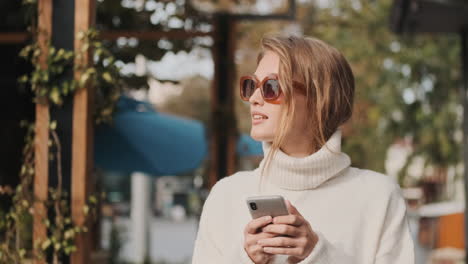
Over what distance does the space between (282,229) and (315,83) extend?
1.35ft

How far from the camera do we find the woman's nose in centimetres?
194

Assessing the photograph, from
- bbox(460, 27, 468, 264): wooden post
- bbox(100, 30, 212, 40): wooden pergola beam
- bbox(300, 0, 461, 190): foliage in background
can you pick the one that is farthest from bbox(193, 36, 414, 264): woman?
bbox(300, 0, 461, 190): foliage in background

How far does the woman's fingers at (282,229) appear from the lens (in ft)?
5.64

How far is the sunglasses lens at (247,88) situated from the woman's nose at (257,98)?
2cm

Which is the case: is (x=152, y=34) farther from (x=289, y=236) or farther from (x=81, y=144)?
(x=289, y=236)

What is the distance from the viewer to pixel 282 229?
5.63ft

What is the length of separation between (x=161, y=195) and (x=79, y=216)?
1689 inches

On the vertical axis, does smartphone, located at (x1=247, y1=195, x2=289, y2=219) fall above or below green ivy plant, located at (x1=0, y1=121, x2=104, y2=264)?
above

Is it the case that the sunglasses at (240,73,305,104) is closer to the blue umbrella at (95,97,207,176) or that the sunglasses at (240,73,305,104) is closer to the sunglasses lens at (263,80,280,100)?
the sunglasses lens at (263,80,280,100)

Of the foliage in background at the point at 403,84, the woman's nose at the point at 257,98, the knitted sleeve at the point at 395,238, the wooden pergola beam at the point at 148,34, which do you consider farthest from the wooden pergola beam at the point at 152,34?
the foliage in background at the point at 403,84

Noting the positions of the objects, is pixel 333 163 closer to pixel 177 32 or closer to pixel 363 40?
pixel 177 32

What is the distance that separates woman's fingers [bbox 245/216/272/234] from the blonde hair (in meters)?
0.24

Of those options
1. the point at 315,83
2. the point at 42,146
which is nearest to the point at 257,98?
the point at 315,83

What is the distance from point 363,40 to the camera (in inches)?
547
